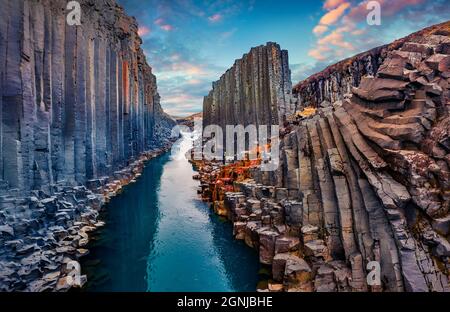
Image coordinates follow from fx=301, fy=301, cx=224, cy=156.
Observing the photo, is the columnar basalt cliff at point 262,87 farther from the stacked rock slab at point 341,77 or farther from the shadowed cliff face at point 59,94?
the shadowed cliff face at point 59,94

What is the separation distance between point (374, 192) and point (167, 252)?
15445 mm

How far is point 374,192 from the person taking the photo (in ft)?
51.3

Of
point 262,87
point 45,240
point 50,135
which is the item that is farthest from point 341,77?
point 45,240

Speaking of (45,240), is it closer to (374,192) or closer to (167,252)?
(167,252)

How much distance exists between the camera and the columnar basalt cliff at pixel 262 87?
46.5 metres

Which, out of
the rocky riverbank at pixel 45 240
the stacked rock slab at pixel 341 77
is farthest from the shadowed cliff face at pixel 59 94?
the stacked rock slab at pixel 341 77

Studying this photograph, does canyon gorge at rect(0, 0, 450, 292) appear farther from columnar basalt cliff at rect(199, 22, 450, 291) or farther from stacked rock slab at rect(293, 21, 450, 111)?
stacked rock slab at rect(293, 21, 450, 111)

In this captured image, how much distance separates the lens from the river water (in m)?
18.7

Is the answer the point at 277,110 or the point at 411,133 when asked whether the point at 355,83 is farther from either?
the point at 411,133

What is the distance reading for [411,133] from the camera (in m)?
14.9

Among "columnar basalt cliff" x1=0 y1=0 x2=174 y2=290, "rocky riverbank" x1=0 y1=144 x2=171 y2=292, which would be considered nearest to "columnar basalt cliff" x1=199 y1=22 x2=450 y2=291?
"rocky riverbank" x1=0 y1=144 x2=171 y2=292

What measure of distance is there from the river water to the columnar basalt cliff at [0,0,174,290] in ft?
6.85
